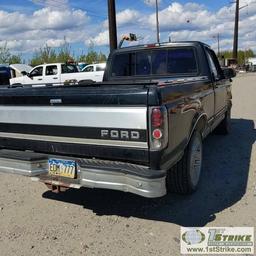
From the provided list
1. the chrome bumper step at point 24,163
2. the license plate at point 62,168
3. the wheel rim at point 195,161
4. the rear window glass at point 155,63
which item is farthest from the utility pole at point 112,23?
the license plate at point 62,168

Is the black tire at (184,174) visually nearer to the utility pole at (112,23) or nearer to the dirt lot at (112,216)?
the dirt lot at (112,216)

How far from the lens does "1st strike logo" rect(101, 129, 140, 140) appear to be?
3846 mm

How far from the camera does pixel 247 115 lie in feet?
39.1

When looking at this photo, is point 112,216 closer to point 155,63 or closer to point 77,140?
point 77,140

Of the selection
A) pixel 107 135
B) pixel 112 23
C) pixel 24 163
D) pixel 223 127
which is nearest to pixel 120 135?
pixel 107 135

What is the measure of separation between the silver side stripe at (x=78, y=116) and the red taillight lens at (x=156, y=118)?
0.08 meters

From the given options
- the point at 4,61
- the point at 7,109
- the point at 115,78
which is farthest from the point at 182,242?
the point at 4,61

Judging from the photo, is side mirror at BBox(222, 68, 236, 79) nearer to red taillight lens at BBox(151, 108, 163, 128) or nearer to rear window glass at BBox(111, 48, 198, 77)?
rear window glass at BBox(111, 48, 198, 77)

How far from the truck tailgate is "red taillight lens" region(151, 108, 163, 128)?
8 centimetres

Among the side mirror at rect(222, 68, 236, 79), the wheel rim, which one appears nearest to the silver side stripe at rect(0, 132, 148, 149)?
the wheel rim

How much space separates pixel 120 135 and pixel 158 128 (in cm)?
41

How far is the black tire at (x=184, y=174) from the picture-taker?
186 inches

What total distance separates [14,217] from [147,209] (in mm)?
1564

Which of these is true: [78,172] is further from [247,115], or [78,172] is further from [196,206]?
[247,115]
